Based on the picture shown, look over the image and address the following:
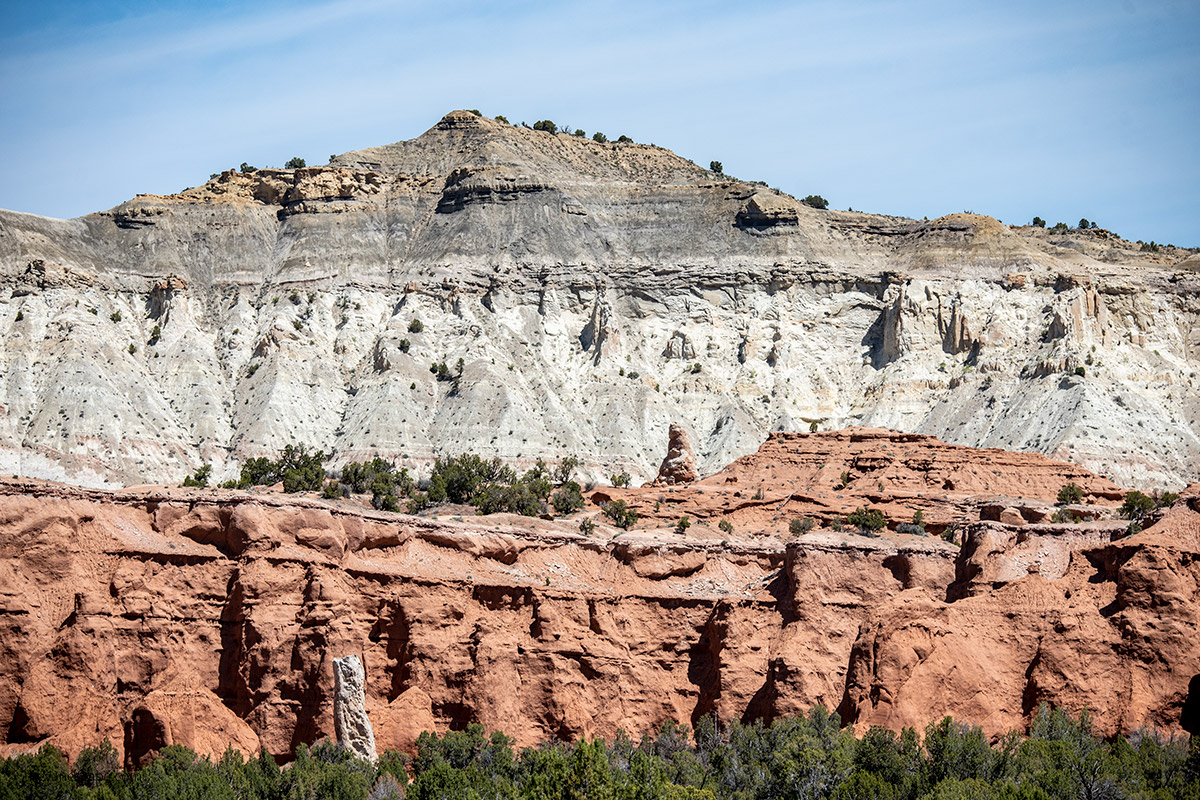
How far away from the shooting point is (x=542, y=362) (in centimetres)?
10431

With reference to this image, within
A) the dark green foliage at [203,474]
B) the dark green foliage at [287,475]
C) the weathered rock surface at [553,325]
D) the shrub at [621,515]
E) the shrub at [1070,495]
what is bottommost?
the dark green foliage at [203,474]

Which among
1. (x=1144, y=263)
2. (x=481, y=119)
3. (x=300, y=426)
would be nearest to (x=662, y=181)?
(x=481, y=119)

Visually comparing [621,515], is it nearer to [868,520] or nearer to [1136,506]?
[868,520]

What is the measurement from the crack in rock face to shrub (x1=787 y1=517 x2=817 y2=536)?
60.8 ft

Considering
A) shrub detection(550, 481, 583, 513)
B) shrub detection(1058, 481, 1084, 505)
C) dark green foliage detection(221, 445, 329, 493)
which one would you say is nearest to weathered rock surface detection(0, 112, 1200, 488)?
dark green foliage detection(221, 445, 329, 493)

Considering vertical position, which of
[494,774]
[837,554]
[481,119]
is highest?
[481,119]

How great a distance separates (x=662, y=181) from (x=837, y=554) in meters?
87.8

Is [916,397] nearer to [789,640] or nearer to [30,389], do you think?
[30,389]

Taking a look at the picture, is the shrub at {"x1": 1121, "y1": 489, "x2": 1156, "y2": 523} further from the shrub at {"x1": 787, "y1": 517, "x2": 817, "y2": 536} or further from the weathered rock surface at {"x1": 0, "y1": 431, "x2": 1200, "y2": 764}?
the shrub at {"x1": 787, "y1": 517, "x2": 817, "y2": 536}

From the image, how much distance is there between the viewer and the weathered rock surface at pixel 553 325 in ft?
296

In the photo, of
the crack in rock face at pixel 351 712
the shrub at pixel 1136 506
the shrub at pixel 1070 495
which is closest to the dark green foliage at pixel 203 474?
the shrub at pixel 1070 495

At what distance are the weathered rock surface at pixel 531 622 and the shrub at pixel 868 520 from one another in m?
5.07

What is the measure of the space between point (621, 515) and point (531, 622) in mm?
10684

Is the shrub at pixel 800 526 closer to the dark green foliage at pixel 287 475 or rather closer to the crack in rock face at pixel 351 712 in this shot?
→ the dark green foliage at pixel 287 475
